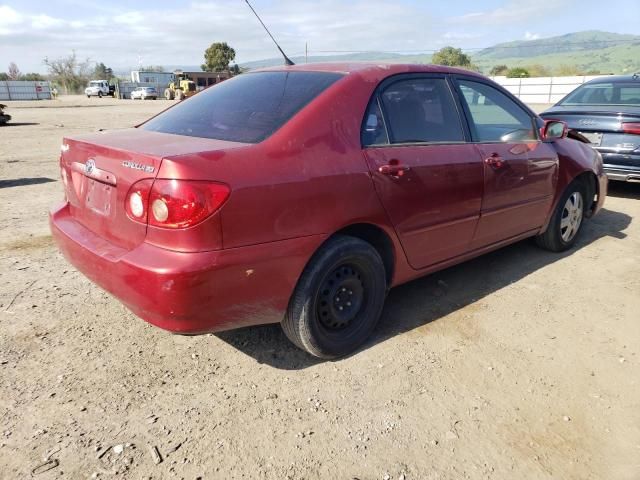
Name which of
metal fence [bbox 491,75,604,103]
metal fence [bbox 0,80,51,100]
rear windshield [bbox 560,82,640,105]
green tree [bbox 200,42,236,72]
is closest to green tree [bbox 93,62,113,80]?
green tree [bbox 200,42,236,72]

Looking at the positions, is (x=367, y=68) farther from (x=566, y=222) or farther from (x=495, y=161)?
(x=566, y=222)

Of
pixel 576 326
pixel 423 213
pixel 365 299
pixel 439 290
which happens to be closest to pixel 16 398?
pixel 365 299

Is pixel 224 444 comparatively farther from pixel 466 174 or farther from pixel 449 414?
pixel 466 174

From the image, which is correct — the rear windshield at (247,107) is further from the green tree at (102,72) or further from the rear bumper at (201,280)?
the green tree at (102,72)

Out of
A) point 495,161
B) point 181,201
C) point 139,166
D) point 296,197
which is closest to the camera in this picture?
point 181,201

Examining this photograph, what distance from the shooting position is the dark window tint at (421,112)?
3.15 m

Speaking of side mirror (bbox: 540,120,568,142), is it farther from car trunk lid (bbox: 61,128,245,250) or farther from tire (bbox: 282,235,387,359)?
car trunk lid (bbox: 61,128,245,250)

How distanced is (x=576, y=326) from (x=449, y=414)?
1.48m

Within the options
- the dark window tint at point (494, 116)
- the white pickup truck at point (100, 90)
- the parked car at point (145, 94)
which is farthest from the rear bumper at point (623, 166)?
the white pickup truck at point (100, 90)

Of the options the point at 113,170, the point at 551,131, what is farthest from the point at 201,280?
the point at 551,131

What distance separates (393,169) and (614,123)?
4.93 m

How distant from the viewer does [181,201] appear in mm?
2266

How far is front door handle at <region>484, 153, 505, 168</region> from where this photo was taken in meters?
3.66

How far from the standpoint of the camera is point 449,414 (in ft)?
8.48
